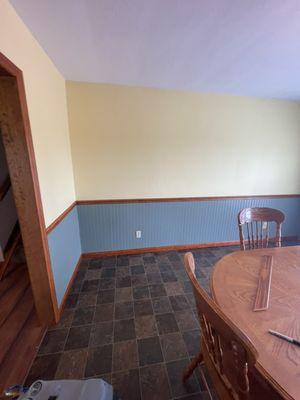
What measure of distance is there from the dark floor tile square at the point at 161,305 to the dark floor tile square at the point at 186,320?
0.11 meters

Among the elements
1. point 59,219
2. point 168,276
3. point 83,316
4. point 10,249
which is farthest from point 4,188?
point 168,276

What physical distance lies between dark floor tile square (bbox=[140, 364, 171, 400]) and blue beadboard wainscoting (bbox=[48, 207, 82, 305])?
1.02 m

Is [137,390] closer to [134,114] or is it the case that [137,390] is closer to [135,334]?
[135,334]

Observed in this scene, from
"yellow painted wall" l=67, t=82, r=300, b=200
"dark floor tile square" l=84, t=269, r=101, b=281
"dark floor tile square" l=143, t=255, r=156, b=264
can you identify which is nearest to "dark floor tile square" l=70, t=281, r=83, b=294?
"dark floor tile square" l=84, t=269, r=101, b=281

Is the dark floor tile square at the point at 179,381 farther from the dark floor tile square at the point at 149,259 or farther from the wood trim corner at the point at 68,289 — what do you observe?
the dark floor tile square at the point at 149,259

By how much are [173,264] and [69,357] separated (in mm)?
1549

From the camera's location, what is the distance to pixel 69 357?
51.9 inches

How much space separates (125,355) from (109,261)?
1.34 m

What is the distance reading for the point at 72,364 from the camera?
4.17ft

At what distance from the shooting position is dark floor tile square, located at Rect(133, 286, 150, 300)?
6.28 ft

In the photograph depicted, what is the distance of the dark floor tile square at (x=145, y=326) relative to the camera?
1504 millimetres

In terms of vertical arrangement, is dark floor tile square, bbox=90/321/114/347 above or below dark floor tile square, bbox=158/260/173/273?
above

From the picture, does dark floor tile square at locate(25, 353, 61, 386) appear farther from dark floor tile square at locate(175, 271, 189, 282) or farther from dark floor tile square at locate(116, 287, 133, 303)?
dark floor tile square at locate(175, 271, 189, 282)

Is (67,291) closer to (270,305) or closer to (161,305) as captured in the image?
→ (161,305)
